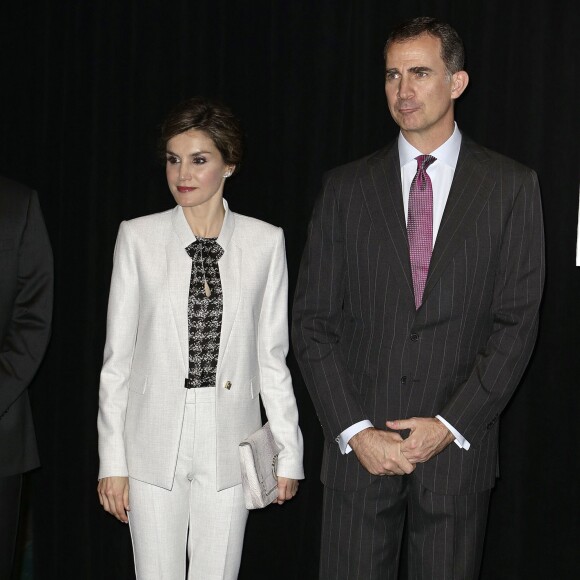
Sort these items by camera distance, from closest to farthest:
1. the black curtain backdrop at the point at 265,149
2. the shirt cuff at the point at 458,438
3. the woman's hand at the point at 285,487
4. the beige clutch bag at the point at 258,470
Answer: the shirt cuff at the point at 458,438, the beige clutch bag at the point at 258,470, the woman's hand at the point at 285,487, the black curtain backdrop at the point at 265,149

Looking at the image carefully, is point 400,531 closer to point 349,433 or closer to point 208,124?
point 349,433

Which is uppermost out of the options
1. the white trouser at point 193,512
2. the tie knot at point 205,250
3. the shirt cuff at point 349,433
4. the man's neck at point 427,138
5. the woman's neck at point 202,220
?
the man's neck at point 427,138

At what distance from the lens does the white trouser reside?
2.73m

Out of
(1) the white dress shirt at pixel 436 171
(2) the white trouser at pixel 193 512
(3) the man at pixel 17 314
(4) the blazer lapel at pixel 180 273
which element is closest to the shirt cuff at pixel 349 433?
(1) the white dress shirt at pixel 436 171

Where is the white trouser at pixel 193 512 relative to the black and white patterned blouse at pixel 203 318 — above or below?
below

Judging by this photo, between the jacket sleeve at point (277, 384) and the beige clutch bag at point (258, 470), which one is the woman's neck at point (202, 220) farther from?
the beige clutch bag at point (258, 470)

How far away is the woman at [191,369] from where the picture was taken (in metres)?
2.73

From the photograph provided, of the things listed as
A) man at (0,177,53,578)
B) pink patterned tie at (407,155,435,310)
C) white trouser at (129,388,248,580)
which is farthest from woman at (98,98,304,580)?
pink patterned tie at (407,155,435,310)

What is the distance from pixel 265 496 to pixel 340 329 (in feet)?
1.69

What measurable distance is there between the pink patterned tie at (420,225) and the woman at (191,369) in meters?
0.43

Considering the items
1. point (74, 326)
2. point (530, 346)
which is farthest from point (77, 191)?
point (530, 346)

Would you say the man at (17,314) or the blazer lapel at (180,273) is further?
the blazer lapel at (180,273)

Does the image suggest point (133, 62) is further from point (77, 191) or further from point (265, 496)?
point (265, 496)

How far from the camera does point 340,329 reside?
2830mm
